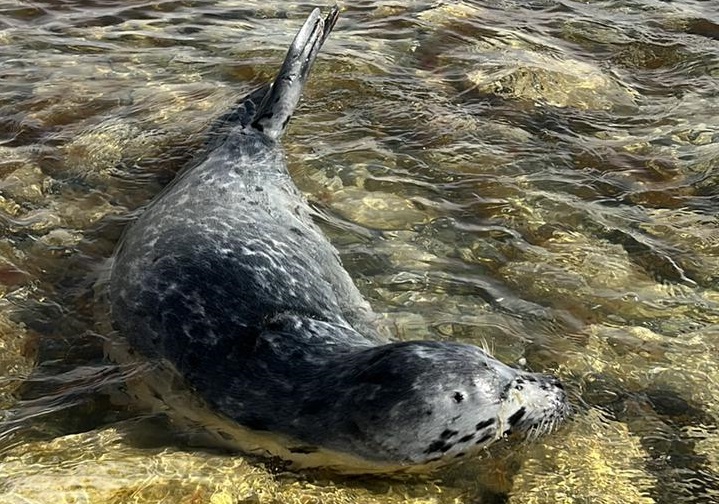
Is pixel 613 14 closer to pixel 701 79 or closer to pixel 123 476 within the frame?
pixel 701 79

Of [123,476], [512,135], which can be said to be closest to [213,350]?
[123,476]

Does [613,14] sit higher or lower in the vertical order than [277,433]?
higher

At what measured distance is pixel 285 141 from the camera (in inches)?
202

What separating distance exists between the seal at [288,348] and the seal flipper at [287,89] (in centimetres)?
64

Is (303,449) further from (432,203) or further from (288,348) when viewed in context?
(432,203)

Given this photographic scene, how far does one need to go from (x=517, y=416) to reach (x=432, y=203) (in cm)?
195

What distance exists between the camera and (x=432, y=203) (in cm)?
449

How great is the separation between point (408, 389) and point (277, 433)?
53 centimetres

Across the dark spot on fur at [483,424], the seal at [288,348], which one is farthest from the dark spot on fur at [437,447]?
the dark spot on fur at [483,424]

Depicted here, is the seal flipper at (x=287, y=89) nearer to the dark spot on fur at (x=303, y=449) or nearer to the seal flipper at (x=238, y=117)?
the seal flipper at (x=238, y=117)

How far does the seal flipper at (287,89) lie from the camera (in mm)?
5008

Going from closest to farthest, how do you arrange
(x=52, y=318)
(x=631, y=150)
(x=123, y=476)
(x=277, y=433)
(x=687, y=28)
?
(x=123, y=476), (x=277, y=433), (x=52, y=318), (x=631, y=150), (x=687, y=28)

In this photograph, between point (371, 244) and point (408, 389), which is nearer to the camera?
point (408, 389)

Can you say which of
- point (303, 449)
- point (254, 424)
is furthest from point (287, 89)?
point (303, 449)
